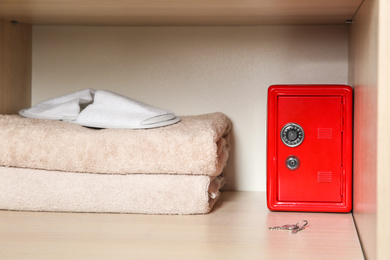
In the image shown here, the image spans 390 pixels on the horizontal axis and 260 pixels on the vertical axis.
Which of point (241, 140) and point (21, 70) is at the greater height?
point (21, 70)

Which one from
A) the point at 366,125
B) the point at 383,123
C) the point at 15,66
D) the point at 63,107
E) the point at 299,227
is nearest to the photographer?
the point at 383,123

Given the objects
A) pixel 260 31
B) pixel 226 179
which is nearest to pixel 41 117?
pixel 226 179

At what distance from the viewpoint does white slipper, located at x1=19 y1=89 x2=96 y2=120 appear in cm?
127

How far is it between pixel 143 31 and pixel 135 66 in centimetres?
11

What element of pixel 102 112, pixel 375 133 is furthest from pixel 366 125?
pixel 102 112

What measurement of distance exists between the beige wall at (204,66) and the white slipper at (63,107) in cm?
17

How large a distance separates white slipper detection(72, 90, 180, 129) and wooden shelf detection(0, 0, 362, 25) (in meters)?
0.22

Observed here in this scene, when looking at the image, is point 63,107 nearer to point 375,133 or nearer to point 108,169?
point 108,169

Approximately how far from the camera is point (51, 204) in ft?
3.65

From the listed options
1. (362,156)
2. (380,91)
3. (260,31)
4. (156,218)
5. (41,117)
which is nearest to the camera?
(380,91)

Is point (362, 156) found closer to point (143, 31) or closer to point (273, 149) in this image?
point (273, 149)

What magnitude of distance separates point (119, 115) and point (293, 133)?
41cm

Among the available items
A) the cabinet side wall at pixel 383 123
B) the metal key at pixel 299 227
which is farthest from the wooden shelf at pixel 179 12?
the metal key at pixel 299 227

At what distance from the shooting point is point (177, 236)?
941mm
